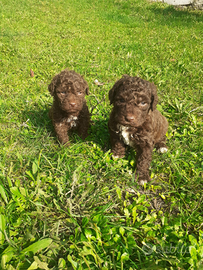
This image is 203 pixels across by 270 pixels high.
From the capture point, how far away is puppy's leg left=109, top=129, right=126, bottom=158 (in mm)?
3314

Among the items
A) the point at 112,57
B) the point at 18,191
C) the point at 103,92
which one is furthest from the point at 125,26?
the point at 18,191

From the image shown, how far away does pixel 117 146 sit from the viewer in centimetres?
337

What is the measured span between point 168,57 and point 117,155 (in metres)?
5.22

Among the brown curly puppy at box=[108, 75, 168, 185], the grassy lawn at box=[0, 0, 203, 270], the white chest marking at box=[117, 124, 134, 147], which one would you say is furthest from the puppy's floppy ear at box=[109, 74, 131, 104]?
the grassy lawn at box=[0, 0, 203, 270]

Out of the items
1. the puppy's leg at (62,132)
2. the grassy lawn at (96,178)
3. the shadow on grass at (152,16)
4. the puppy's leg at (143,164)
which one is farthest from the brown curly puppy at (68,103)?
the shadow on grass at (152,16)

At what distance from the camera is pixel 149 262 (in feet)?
6.54

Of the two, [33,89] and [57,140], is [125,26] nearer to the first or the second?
[33,89]

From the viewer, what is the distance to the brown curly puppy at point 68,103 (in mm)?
3127

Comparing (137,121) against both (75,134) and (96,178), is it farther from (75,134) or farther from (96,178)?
(75,134)

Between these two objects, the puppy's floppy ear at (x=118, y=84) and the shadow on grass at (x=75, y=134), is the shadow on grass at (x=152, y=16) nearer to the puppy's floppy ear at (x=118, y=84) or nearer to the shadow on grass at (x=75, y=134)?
the shadow on grass at (x=75, y=134)

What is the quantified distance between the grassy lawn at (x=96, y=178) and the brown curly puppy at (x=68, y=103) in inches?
12.9

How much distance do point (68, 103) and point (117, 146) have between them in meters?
1.17

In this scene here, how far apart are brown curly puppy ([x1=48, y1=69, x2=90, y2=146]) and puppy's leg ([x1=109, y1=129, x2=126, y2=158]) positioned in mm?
725

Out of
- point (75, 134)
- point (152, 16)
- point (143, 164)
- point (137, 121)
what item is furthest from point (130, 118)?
point (152, 16)
